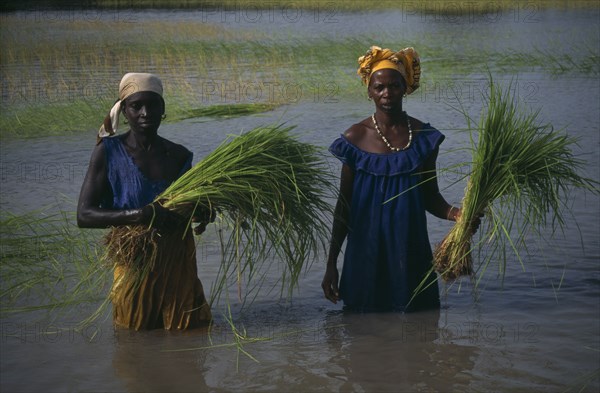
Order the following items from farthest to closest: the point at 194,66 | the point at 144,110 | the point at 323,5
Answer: the point at 323,5 → the point at 194,66 → the point at 144,110

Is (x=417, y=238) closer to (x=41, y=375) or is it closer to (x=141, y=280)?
(x=141, y=280)

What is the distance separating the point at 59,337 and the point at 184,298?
68 cm

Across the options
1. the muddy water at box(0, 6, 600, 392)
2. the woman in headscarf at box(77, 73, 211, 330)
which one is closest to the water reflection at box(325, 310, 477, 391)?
the muddy water at box(0, 6, 600, 392)

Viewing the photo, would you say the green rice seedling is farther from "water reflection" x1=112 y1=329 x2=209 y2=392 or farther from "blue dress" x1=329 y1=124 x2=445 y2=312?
"blue dress" x1=329 y1=124 x2=445 y2=312

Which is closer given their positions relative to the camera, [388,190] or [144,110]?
[144,110]

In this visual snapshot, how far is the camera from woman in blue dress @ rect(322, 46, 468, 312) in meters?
4.81

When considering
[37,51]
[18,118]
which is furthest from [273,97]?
[37,51]

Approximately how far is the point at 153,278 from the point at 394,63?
144 cm

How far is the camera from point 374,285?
498cm

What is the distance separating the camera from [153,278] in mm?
4707

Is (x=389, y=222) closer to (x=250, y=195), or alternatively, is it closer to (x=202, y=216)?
(x=250, y=195)

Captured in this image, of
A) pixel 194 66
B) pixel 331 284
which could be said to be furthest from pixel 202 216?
pixel 194 66

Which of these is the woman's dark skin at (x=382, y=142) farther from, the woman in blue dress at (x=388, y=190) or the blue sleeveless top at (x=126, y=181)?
the blue sleeveless top at (x=126, y=181)

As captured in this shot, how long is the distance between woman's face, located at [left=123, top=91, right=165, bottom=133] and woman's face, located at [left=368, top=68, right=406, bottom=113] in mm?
977
